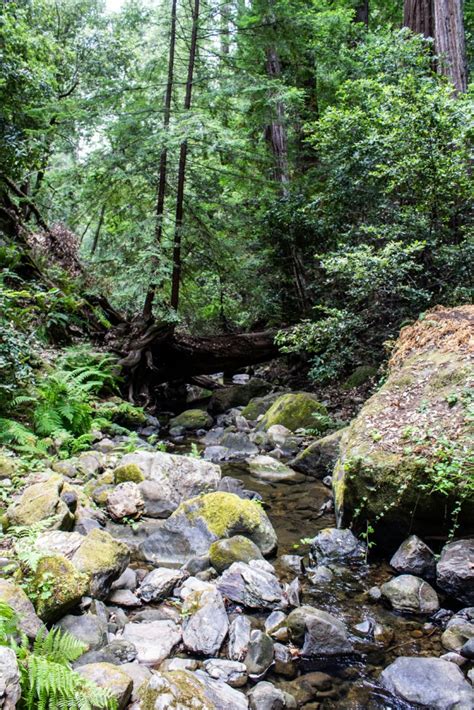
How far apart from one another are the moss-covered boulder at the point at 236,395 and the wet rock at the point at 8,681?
9.52 meters

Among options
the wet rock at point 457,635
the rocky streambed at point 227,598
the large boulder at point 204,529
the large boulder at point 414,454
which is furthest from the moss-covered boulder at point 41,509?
the wet rock at point 457,635

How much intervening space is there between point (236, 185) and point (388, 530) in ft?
31.6

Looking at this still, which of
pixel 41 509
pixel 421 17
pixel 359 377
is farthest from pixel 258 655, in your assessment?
pixel 421 17

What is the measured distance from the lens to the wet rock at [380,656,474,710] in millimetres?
2807

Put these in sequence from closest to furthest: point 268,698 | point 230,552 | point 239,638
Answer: point 268,698
point 239,638
point 230,552

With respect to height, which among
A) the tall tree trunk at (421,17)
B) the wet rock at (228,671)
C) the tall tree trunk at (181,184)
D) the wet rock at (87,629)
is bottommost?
the wet rock at (228,671)

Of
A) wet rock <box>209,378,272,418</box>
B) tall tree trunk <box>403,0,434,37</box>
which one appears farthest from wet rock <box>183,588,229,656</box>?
tall tree trunk <box>403,0,434,37</box>

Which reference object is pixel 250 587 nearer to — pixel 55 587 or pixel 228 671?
pixel 228 671

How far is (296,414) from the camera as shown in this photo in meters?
9.19

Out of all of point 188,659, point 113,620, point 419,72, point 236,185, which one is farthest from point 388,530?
point 236,185

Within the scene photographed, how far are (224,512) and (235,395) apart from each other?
23.7 feet

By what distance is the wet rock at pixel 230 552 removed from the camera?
4.22 m

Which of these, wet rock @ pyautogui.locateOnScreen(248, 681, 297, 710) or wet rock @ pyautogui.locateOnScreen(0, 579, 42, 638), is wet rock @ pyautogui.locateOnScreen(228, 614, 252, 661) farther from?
wet rock @ pyautogui.locateOnScreen(0, 579, 42, 638)

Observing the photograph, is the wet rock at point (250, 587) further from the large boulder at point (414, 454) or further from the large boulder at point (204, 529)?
the large boulder at point (414, 454)
